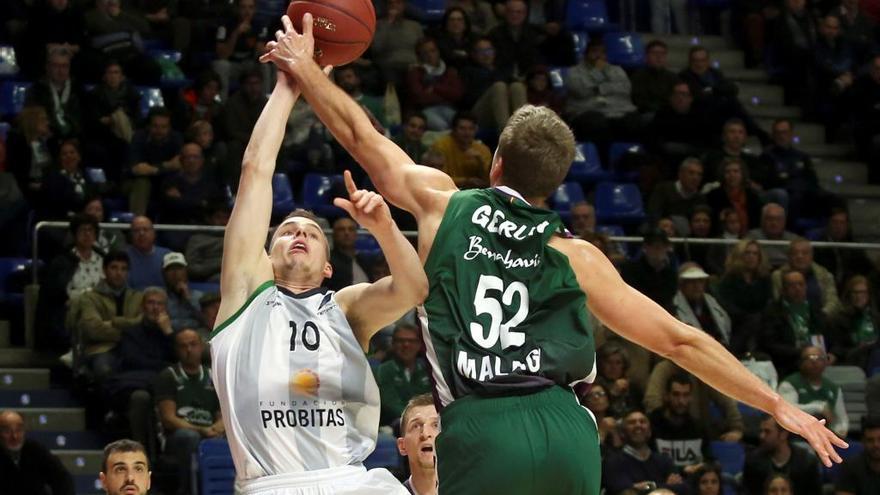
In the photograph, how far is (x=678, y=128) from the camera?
1677 cm

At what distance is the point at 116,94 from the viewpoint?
14.9 meters

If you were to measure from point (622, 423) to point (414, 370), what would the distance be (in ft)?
5.17

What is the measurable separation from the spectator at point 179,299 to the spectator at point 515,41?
17.4ft

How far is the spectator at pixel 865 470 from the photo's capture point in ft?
40.4

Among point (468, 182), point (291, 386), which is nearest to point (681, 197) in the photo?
point (468, 182)

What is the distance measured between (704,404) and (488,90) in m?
4.48

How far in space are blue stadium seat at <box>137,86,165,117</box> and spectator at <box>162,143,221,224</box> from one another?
48.8 inches

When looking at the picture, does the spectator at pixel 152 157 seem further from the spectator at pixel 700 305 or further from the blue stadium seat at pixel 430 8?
the spectator at pixel 700 305

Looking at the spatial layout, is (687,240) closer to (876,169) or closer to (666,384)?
(666,384)

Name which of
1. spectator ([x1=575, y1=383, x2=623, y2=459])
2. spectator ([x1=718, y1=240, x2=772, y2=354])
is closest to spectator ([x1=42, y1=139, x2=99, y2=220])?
spectator ([x1=575, y1=383, x2=623, y2=459])

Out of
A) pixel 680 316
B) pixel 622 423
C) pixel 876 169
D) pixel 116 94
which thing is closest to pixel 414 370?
pixel 622 423

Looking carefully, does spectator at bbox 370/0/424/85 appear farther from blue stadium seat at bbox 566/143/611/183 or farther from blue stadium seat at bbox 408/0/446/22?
blue stadium seat at bbox 566/143/611/183

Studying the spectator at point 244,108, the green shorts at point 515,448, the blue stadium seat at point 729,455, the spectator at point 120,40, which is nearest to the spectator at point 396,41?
the spectator at point 244,108

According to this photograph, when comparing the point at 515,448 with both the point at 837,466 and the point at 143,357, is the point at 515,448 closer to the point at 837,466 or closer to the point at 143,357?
the point at 143,357
